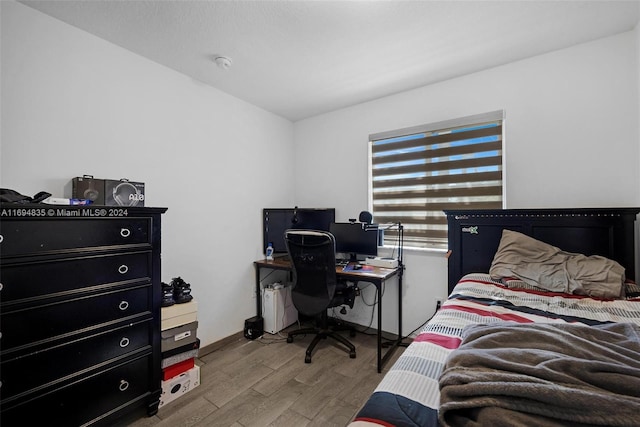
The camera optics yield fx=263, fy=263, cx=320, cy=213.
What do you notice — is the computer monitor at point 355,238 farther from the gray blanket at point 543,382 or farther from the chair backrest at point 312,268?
the gray blanket at point 543,382

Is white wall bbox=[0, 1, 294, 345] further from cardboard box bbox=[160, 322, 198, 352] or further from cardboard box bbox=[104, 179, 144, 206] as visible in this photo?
cardboard box bbox=[160, 322, 198, 352]

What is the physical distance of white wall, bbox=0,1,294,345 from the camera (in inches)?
→ 62.1

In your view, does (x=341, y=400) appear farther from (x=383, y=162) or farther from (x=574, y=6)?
(x=574, y=6)

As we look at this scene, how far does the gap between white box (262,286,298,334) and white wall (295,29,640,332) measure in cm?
110

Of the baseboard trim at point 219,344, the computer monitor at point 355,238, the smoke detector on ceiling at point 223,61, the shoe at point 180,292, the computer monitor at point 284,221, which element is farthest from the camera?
the computer monitor at point 284,221

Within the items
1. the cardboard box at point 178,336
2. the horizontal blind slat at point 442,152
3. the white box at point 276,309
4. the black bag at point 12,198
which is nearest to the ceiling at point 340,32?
the horizontal blind slat at point 442,152

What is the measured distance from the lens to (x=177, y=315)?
74.7 inches

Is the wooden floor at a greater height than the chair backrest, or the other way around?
the chair backrest

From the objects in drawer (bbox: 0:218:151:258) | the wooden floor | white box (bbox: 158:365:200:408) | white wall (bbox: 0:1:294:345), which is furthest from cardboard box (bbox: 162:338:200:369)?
drawer (bbox: 0:218:151:258)

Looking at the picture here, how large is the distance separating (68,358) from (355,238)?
2267 mm

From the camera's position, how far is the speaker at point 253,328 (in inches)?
108

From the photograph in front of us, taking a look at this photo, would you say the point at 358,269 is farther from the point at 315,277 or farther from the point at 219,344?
the point at 219,344

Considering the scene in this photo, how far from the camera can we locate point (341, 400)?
1854 millimetres

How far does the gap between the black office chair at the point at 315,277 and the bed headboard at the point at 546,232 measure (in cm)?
102
